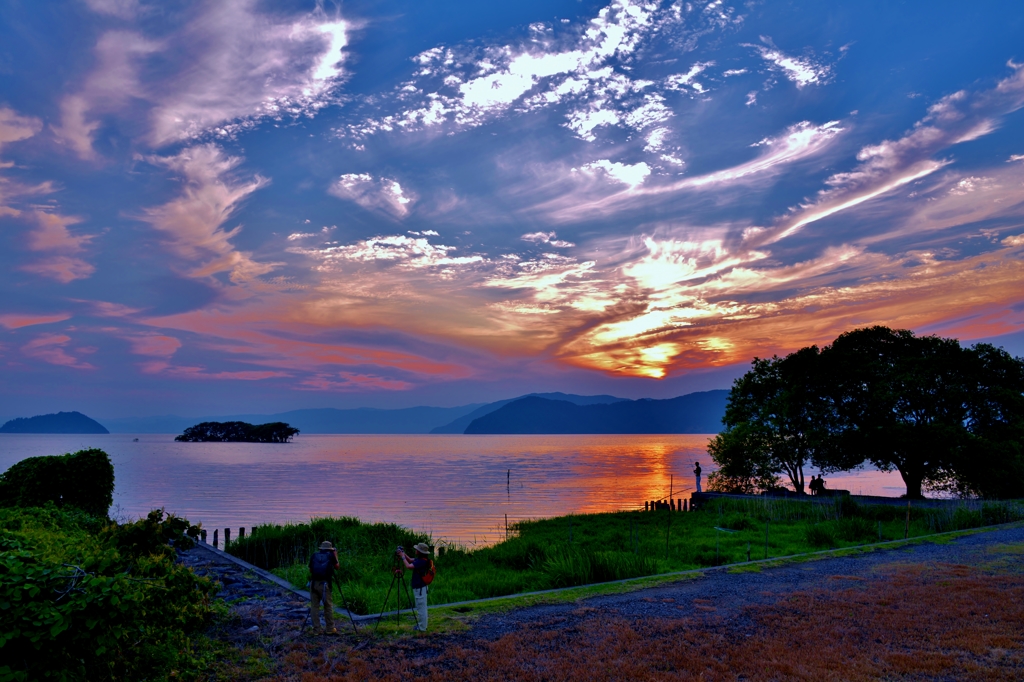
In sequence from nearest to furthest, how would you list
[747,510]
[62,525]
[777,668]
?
[777,668] < [62,525] < [747,510]

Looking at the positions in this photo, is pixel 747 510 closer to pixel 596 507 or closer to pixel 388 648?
pixel 596 507

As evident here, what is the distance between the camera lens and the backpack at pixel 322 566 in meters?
11.6

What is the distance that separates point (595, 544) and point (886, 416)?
26050mm

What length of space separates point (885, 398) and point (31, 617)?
42.1 m

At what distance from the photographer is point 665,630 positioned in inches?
429

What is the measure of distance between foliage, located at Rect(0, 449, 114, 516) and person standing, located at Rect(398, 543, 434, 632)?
13.4 metres

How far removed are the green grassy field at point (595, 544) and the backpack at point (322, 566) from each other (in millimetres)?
1825

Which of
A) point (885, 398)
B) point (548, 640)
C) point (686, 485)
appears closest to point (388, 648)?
point (548, 640)

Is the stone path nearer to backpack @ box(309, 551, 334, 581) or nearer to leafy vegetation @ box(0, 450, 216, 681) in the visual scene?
leafy vegetation @ box(0, 450, 216, 681)

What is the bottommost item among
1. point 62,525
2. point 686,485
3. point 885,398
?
point 686,485

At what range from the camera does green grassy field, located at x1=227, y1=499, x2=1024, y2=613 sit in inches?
626

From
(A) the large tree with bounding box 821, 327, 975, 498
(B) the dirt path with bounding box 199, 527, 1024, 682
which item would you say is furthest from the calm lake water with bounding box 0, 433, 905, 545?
(B) the dirt path with bounding box 199, 527, 1024, 682

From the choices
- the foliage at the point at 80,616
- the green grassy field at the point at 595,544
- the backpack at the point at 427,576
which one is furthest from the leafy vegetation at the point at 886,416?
the foliage at the point at 80,616

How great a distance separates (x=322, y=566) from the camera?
38.6 ft
